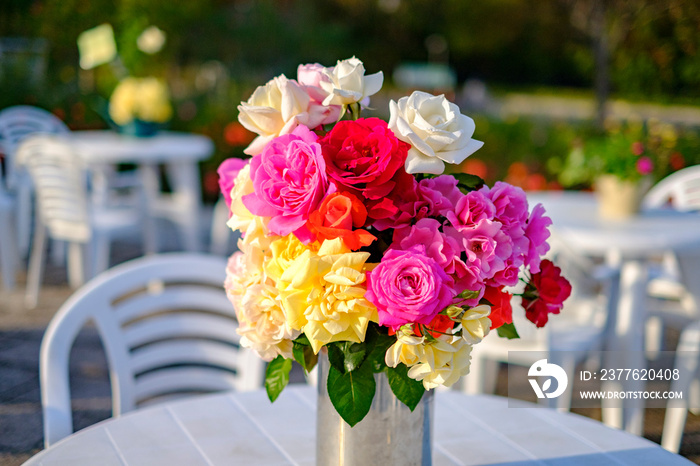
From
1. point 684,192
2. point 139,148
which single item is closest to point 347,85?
point 684,192

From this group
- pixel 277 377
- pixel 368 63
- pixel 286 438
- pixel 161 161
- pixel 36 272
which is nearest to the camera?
pixel 277 377

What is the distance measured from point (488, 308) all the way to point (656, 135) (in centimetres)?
228

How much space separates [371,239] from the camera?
78 centimetres

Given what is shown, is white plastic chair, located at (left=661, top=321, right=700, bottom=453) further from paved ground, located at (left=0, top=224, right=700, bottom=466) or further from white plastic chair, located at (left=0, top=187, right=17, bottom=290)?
white plastic chair, located at (left=0, top=187, right=17, bottom=290)

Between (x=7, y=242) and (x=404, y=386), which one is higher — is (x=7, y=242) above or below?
below

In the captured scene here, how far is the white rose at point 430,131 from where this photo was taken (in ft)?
2.59

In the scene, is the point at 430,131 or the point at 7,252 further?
the point at 7,252

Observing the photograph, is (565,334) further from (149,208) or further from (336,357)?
(149,208)

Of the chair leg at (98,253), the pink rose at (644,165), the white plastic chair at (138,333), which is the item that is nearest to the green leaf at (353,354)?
the white plastic chair at (138,333)

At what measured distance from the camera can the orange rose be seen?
770 mm

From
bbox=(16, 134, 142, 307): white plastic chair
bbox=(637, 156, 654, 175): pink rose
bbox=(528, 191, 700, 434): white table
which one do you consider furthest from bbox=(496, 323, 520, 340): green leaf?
bbox=(16, 134, 142, 307): white plastic chair

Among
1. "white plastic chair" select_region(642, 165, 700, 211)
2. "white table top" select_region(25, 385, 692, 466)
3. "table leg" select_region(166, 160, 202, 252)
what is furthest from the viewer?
"table leg" select_region(166, 160, 202, 252)

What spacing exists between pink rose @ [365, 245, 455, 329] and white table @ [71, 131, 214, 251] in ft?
11.9

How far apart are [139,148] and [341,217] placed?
3.79m
